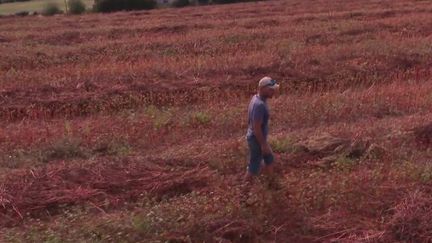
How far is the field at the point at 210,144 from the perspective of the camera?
614cm

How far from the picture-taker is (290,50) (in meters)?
16.8

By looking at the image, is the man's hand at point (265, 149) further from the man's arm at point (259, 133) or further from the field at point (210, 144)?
the field at point (210, 144)

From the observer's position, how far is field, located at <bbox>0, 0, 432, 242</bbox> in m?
6.14

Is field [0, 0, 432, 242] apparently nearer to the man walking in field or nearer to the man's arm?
the man walking in field

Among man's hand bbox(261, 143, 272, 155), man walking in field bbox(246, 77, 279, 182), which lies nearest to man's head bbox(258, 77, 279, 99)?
man walking in field bbox(246, 77, 279, 182)

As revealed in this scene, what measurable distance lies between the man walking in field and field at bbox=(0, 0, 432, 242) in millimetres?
199

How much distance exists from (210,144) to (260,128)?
6.95 ft

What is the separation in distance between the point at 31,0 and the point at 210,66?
2183 inches

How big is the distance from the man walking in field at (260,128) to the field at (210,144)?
199mm

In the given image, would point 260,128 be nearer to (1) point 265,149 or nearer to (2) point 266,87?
(1) point 265,149

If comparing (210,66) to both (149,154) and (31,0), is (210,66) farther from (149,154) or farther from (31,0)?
(31,0)

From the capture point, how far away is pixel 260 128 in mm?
→ 6648

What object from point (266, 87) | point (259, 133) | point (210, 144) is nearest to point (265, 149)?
point (259, 133)

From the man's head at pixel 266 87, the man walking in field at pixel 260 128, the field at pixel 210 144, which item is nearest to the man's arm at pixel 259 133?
the man walking in field at pixel 260 128
